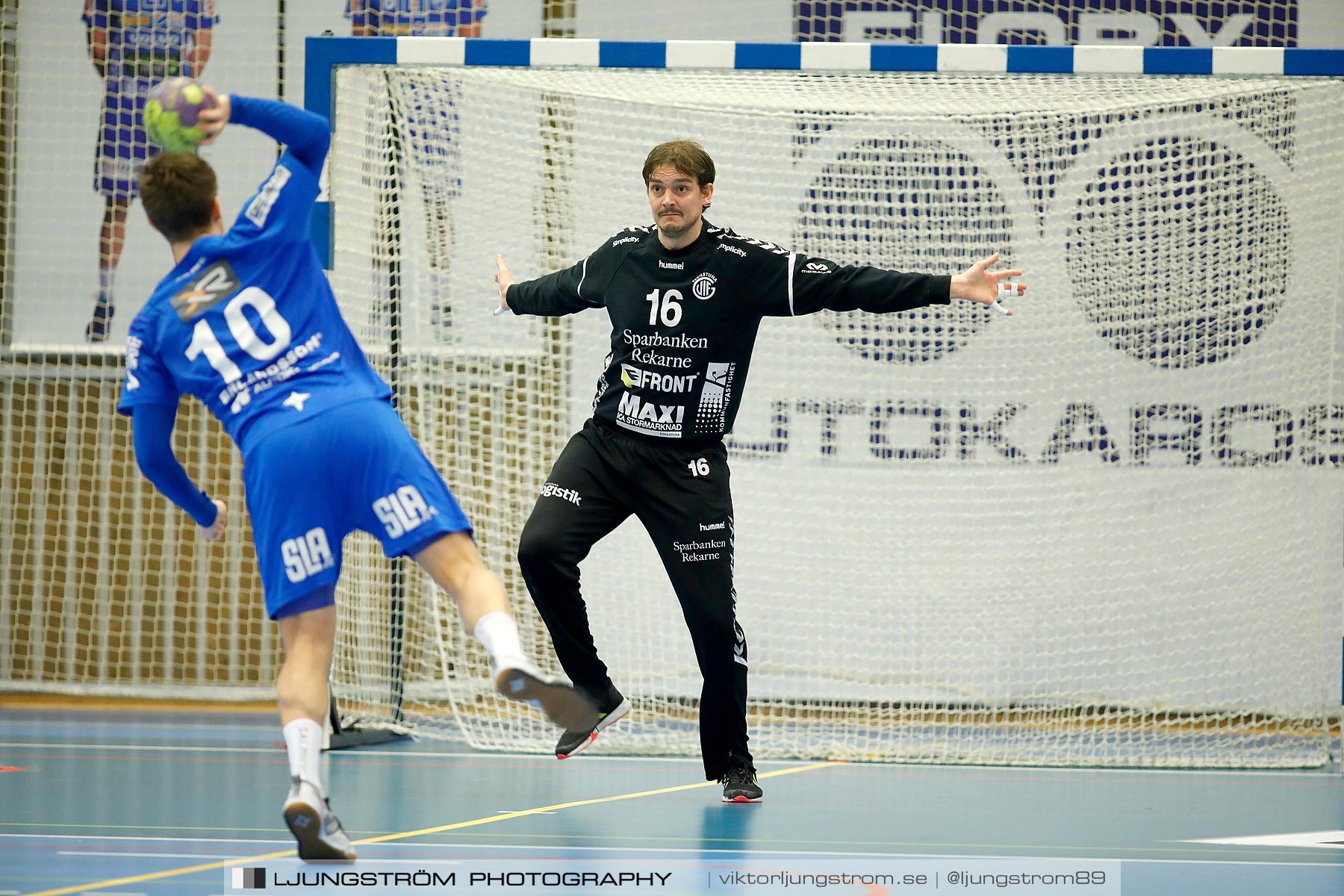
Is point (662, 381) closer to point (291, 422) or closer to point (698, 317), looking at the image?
point (698, 317)

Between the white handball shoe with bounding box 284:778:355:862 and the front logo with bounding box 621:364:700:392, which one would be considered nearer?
the white handball shoe with bounding box 284:778:355:862

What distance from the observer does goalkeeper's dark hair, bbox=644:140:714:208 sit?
15.7ft

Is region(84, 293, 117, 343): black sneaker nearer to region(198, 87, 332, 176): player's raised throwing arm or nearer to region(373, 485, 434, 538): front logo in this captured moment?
region(198, 87, 332, 176): player's raised throwing arm

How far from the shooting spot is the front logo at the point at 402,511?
3389 millimetres

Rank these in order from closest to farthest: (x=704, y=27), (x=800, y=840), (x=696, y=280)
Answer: (x=800, y=840) < (x=696, y=280) < (x=704, y=27)

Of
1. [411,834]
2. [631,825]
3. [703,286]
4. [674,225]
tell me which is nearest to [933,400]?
[703,286]

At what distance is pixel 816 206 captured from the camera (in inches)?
294

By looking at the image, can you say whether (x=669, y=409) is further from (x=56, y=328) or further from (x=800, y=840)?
(x=56, y=328)

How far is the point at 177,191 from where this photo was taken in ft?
11.3

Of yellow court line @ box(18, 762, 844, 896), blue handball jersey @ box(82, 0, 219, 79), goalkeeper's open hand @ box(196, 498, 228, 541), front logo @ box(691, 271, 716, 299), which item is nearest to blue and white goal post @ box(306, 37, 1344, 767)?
yellow court line @ box(18, 762, 844, 896)

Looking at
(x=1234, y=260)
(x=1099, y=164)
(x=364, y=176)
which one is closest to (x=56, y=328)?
(x=364, y=176)

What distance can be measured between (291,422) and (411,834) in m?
1.57

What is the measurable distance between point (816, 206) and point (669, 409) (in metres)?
2.85

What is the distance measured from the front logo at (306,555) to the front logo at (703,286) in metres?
1.92
